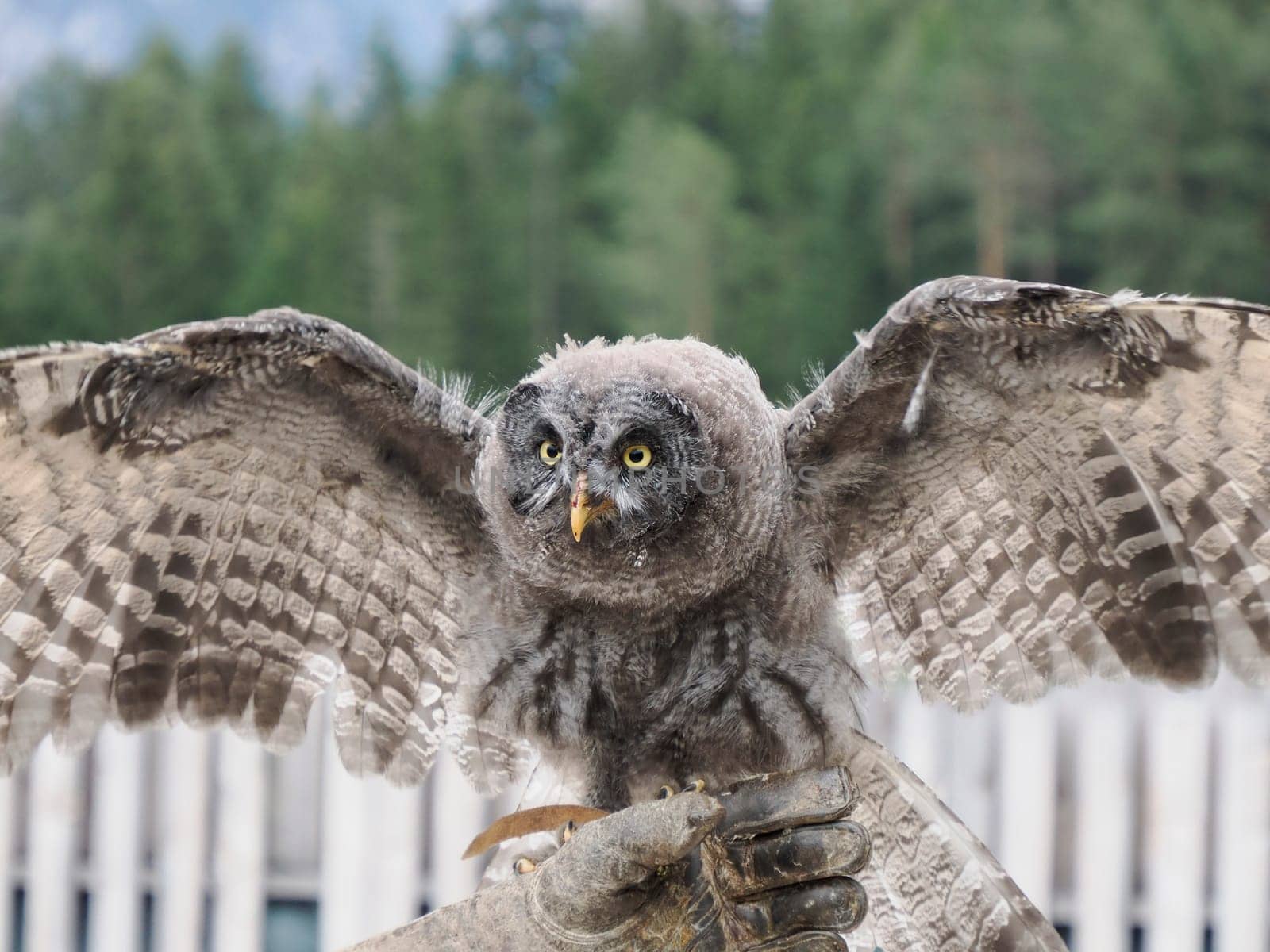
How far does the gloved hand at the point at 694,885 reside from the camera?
5.81 feet

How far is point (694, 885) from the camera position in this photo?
6.39 feet

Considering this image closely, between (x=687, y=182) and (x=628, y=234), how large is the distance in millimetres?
665

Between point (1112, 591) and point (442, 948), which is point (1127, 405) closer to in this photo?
point (1112, 591)

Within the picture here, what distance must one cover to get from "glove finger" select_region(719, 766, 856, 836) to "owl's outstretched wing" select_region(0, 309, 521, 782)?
0.69 m

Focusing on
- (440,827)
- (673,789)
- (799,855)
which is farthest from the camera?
(440,827)

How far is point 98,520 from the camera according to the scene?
2.12 m

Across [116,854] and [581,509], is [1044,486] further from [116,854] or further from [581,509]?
[116,854]

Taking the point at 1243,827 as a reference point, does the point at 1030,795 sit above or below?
above

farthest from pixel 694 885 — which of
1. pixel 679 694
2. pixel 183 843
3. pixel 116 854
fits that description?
pixel 116 854

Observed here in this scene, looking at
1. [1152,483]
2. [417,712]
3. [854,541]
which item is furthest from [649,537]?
[1152,483]

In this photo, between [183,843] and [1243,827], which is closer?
[1243,827]

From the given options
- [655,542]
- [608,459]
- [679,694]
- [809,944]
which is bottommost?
[809,944]

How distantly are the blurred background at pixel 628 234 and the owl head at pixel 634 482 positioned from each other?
172 centimetres

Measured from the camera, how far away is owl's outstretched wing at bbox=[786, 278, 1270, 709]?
1.85 m
